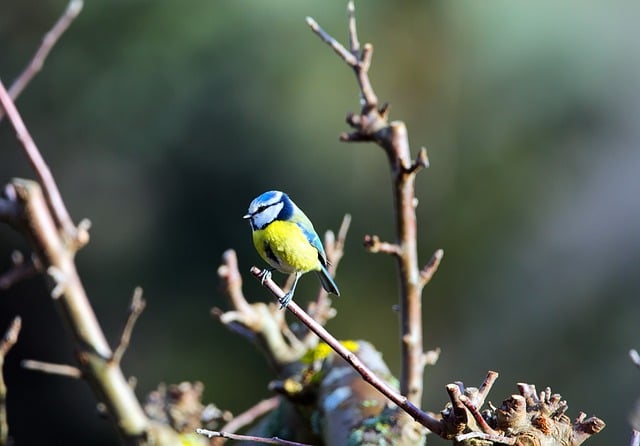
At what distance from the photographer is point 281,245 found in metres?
1.04

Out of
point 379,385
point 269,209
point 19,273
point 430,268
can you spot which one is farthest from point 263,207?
point 19,273

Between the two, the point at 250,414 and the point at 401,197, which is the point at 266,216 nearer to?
the point at 401,197

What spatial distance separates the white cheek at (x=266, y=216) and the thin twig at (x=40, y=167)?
59 centimetres

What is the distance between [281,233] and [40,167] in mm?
639

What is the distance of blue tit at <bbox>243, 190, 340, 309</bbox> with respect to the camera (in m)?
1.04

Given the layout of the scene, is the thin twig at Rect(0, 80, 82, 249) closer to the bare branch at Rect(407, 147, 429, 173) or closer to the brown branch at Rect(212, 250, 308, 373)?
the brown branch at Rect(212, 250, 308, 373)

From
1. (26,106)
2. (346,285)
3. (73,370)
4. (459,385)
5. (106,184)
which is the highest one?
(26,106)

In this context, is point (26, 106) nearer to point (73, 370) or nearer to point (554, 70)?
point (554, 70)

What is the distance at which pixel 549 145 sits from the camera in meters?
5.46

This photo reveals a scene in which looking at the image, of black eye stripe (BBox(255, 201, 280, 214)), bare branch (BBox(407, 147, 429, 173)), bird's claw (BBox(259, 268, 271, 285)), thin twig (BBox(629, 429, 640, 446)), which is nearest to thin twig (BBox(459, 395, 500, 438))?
thin twig (BBox(629, 429, 640, 446))

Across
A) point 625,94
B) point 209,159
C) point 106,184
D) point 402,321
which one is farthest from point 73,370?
point 625,94

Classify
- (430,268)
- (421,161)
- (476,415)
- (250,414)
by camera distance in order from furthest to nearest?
(250,414)
(430,268)
(421,161)
(476,415)

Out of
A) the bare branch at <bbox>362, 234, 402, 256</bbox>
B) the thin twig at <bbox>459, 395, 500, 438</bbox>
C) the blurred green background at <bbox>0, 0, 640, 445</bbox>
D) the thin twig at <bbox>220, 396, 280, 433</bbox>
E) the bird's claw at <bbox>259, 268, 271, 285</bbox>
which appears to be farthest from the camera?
the blurred green background at <bbox>0, 0, 640, 445</bbox>

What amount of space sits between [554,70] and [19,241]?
11.5 feet
